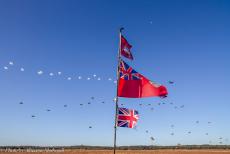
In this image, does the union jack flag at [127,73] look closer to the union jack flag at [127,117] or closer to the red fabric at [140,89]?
the red fabric at [140,89]

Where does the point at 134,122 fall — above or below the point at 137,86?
below

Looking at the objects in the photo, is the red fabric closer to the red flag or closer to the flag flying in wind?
the flag flying in wind

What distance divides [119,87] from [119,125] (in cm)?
252

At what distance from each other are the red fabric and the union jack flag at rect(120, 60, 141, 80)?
0.21 m

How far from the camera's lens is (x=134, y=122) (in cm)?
2238

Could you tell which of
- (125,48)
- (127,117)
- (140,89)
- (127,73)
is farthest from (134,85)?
(125,48)

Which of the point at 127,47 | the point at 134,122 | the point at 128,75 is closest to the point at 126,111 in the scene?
the point at 134,122

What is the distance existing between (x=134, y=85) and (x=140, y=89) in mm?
483

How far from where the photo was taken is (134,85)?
22.8 meters

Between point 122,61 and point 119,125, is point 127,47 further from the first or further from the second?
point 119,125

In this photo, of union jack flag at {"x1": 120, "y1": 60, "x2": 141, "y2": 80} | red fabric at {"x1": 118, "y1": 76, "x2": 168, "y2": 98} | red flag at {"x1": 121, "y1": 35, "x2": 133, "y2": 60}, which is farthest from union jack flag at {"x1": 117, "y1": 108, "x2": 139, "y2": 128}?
red flag at {"x1": 121, "y1": 35, "x2": 133, "y2": 60}

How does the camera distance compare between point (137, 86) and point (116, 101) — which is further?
point (137, 86)

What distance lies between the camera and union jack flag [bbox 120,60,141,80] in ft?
74.4

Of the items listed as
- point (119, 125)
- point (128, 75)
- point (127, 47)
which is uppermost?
point (127, 47)
